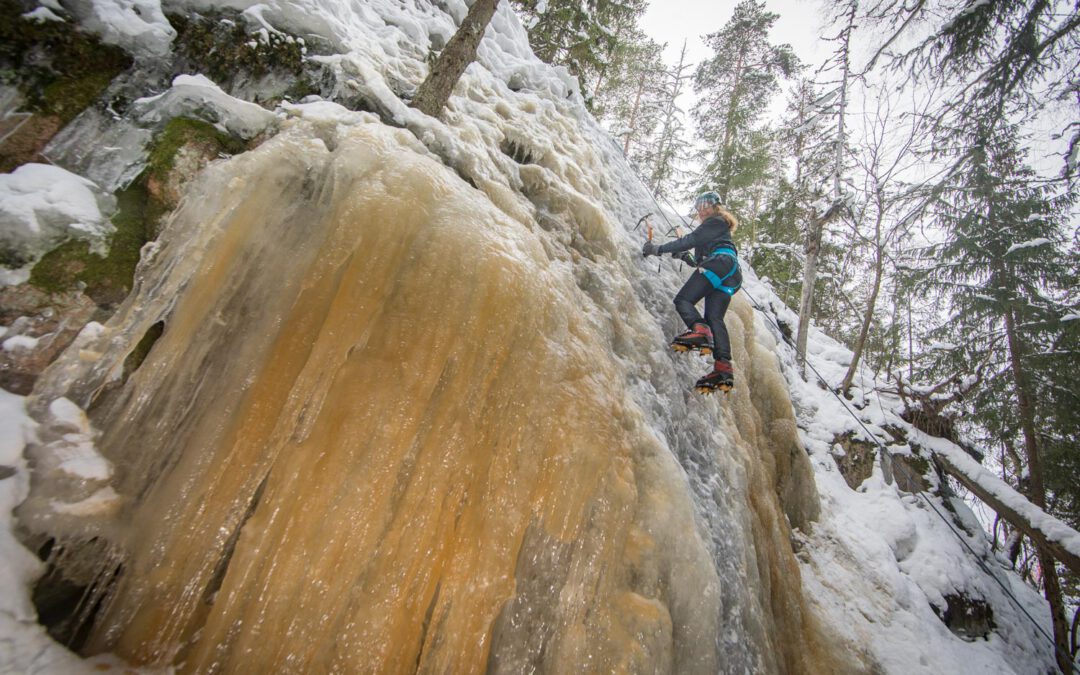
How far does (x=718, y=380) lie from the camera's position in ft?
13.1

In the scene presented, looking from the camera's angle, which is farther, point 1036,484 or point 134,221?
point 1036,484

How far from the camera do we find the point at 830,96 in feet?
37.7

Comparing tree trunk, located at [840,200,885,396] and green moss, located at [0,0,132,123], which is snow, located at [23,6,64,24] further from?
tree trunk, located at [840,200,885,396]

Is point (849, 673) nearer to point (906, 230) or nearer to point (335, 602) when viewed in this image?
point (335, 602)

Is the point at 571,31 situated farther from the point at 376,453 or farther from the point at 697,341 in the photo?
the point at 376,453

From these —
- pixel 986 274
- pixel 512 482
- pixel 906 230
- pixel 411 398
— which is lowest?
pixel 512 482

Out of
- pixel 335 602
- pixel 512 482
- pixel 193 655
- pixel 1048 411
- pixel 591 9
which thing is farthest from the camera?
pixel 591 9

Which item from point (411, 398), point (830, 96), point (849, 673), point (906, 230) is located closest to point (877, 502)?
point (849, 673)

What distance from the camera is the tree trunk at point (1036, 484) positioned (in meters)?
6.12

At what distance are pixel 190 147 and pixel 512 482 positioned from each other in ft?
10.0

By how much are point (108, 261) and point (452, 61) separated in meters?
3.43

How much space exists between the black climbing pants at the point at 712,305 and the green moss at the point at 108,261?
176 inches

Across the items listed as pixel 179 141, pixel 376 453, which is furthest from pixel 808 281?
pixel 179 141

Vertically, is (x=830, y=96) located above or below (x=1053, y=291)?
above
